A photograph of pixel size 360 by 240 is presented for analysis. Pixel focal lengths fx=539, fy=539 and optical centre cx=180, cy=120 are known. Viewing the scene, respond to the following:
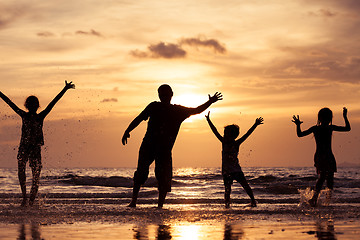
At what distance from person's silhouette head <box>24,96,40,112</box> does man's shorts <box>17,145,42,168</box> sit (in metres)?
0.74

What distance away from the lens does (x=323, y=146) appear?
34.8 feet

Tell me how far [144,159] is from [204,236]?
3.73m

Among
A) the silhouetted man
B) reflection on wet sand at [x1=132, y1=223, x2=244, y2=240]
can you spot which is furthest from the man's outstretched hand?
reflection on wet sand at [x1=132, y1=223, x2=244, y2=240]

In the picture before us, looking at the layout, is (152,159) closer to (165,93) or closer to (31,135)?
(165,93)

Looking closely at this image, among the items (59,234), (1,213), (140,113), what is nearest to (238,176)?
(140,113)

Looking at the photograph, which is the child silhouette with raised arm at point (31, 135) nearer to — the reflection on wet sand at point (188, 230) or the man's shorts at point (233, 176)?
the reflection on wet sand at point (188, 230)

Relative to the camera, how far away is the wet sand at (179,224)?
19.8ft

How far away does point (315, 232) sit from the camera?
6.16m

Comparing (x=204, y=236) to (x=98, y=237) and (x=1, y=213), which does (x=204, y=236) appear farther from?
(x=1, y=213)

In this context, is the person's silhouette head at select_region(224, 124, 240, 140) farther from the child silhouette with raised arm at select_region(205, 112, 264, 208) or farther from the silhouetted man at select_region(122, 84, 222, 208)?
the silhouetted man at select_region(122, 84, 222, 208)

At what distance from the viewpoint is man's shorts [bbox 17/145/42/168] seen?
1053cm

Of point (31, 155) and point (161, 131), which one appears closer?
point (161, 131)

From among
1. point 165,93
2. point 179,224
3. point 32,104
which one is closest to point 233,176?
point 165,93

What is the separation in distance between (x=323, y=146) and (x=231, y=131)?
1863 millimetres
